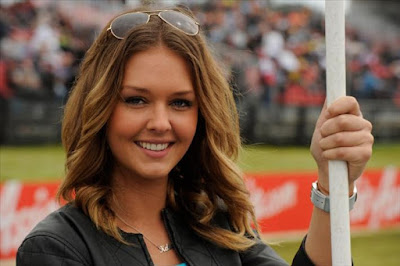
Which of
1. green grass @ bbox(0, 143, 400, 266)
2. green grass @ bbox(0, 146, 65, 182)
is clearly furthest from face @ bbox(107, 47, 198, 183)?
green grass @ bbox(0, 146, 65, 182)

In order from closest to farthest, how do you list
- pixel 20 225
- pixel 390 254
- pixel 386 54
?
pixel 20 225
pixel 390 254
pixel 386 54

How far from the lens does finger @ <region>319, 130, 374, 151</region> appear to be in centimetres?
177

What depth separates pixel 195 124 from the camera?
211cm

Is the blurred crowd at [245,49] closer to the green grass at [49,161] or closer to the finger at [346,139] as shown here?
the green grass at [49,161]

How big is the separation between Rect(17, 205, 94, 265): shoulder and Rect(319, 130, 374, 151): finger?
24.7 inches

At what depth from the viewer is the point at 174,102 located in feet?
6.70

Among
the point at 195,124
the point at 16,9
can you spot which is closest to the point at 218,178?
the point at 195,124

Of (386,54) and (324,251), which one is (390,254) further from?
(386,54)

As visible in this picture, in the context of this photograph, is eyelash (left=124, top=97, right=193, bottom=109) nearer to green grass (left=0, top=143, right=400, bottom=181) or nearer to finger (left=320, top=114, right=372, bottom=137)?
finger (left=320, top=114, right=372, bottom=137)

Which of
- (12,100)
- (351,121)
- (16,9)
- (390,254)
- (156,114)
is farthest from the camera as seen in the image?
(16,9)

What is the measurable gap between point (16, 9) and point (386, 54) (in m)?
12.1

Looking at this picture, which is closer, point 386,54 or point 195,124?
point 195,124

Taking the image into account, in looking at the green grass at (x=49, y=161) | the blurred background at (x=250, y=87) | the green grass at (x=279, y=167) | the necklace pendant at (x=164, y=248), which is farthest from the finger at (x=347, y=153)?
the green grass at (x=49, y=161)

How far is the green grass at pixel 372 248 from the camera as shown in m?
7.99
